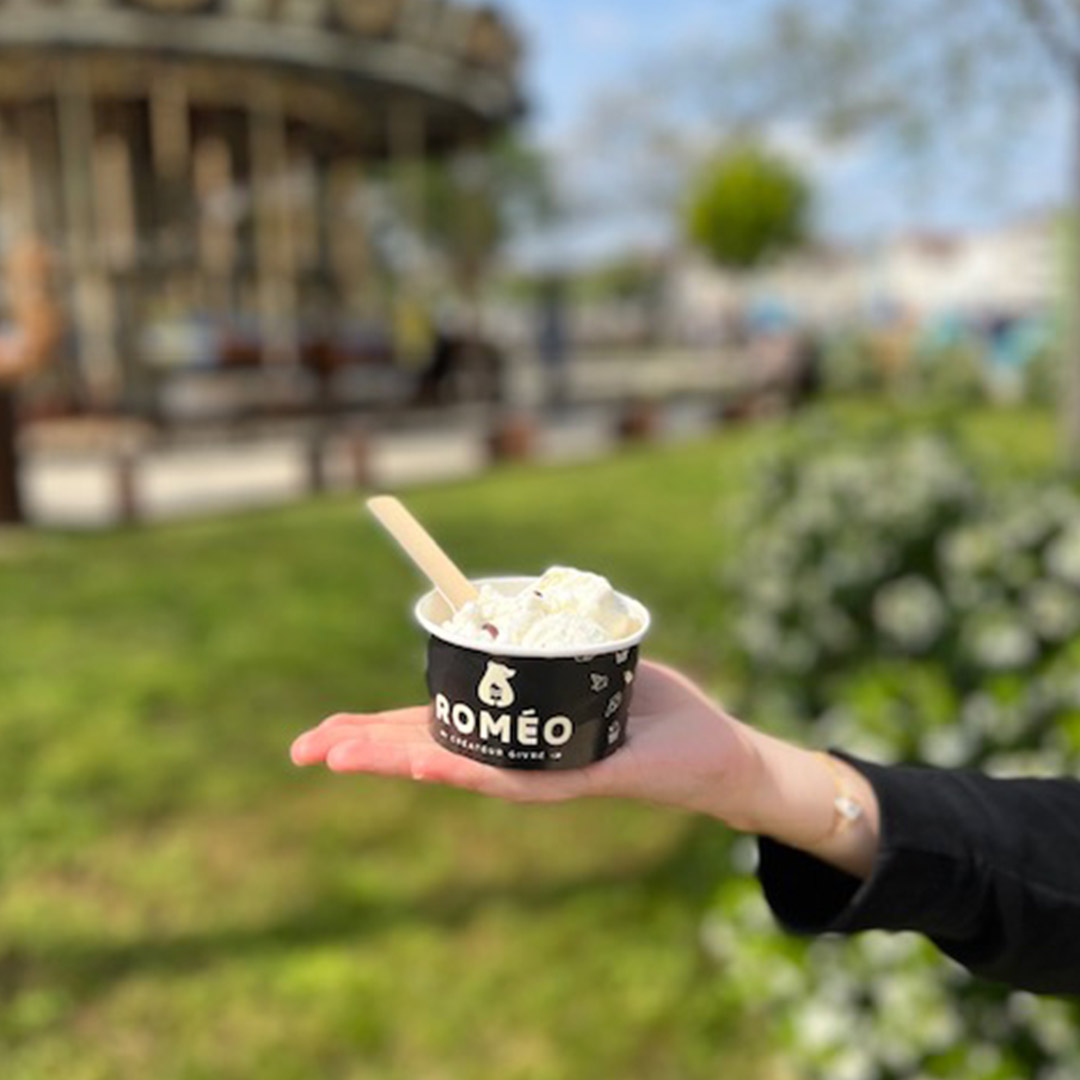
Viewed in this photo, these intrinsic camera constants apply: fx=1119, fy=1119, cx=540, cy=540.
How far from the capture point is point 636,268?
69500 mm

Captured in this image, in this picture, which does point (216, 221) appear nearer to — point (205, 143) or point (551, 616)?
→ point (205, 143)

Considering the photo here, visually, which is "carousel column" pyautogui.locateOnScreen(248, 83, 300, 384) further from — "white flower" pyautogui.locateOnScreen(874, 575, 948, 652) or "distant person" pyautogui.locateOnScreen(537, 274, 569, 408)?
"white flower" pyautogui.locateOnScreen(874, 575, 948, 652)

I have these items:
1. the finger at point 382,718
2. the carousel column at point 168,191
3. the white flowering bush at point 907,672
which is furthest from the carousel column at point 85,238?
the finger at point 382,718

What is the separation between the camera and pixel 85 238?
14.1 metres

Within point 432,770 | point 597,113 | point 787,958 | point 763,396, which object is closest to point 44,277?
point 787,958

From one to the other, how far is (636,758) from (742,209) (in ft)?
118

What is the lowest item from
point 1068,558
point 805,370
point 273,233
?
point 805,370

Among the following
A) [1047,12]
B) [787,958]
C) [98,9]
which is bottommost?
[787,958]

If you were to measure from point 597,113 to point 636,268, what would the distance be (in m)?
29.2

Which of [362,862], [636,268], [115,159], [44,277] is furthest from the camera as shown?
[636,268]

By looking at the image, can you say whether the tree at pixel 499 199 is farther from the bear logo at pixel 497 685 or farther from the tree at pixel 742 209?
the bear logo at pixel 497 685

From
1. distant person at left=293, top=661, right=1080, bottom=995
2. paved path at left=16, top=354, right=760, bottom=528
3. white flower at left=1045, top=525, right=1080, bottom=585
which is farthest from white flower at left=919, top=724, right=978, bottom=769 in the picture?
paved path at left=16, top=354, right=760, bottom=528

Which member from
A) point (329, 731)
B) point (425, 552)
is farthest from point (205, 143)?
point (329, 731)

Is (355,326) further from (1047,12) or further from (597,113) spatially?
(597,113)
